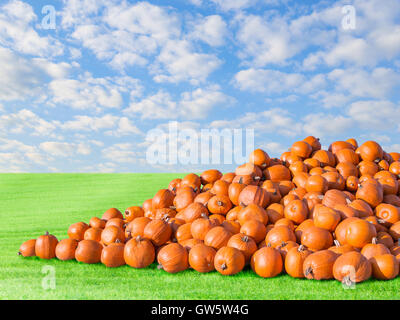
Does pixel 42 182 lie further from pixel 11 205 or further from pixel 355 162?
pixel 355 162

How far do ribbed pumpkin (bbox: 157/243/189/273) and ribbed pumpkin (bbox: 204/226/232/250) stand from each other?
1.30 ft

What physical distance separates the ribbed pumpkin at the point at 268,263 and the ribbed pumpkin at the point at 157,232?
151 centimetres

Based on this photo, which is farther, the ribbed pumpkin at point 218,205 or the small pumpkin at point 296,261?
the ribbed pumpkin at point 218,205

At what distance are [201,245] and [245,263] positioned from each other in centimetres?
71

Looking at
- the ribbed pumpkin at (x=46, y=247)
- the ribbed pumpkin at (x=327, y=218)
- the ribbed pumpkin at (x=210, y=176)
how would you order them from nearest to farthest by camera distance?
1. the ribbed pumpkin at (x=327, y=218)
2. the ribbed pumpkin at (x=46, y=247)
3. the ribbed pumpkin at (x=210, y=176)

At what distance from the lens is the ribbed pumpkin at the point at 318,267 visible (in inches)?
184

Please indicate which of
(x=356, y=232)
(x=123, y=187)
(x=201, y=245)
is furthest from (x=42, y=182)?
(x=356, y=232)

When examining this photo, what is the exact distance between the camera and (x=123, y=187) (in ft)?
59.0

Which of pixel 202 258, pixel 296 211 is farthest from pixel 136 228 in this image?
pixel 296 211

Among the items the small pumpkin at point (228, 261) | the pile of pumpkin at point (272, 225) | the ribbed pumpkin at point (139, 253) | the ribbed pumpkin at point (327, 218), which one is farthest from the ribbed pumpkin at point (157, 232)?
the ribbed pumpkin at point (327, 218)

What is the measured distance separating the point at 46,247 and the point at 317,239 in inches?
180

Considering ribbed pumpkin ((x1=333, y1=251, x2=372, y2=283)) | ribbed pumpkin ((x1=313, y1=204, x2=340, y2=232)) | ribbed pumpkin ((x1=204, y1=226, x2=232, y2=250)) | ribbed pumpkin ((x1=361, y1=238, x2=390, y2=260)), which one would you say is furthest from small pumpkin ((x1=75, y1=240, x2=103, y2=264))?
ribbed pumpkin ((x1=361, y1=238, x2=390, y2=260))

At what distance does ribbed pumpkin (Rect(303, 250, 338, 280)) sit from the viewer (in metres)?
4.66

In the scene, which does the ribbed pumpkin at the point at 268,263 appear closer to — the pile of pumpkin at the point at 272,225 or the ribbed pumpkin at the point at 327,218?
the pile of pumpkin at the point at 272,225
